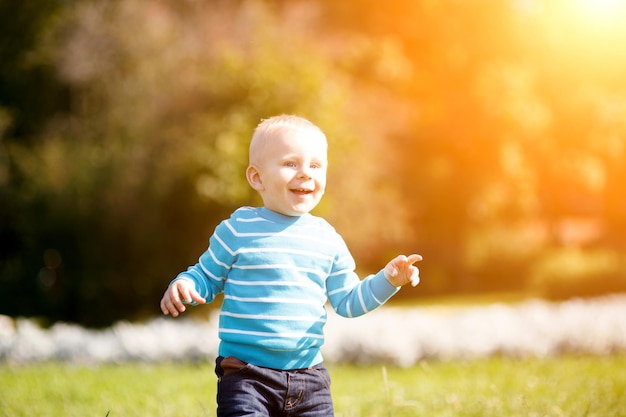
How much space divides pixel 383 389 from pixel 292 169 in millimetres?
2287

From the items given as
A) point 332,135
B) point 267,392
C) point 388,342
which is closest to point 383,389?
point 388,342

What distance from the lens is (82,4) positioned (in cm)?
929

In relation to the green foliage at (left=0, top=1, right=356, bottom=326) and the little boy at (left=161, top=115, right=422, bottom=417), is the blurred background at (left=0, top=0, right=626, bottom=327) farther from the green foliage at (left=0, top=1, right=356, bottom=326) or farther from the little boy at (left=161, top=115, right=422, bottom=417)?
the little boy at (left=161, top=115, right=422, bottom=417)

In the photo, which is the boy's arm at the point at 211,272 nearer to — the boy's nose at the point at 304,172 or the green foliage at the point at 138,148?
the boy's nose at the point at 304,172

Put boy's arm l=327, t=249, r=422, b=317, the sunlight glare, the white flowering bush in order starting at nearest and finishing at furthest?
boy's arm l=327, t=249, r=422, b=317, the white flowering bush, the sunlight glare

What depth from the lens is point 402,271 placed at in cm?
234

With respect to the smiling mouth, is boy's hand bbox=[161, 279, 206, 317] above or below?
below

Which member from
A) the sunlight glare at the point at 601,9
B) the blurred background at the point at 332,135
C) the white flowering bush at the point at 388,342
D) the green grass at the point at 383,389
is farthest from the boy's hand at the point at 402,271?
the sunlight glare at the point at 601,9

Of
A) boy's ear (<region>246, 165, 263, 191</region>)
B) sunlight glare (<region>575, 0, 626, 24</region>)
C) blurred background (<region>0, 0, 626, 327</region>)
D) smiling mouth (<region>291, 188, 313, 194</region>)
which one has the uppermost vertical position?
sunlight glare (<region>575, 0, 626, 24</region>)

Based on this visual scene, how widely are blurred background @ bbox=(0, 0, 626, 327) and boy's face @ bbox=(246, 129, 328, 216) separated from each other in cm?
545

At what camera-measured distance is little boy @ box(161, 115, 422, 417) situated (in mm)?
2297

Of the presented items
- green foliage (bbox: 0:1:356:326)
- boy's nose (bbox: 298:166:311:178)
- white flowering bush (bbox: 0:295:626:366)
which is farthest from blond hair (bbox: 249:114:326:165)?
green foliage (bbox: 0:1:356:326)

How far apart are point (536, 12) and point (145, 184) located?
23.1 feet

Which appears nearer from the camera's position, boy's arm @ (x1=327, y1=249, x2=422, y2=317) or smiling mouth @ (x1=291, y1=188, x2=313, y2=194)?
boy's arm @ (x1=327, y1=249, x2=422, y2=317)
